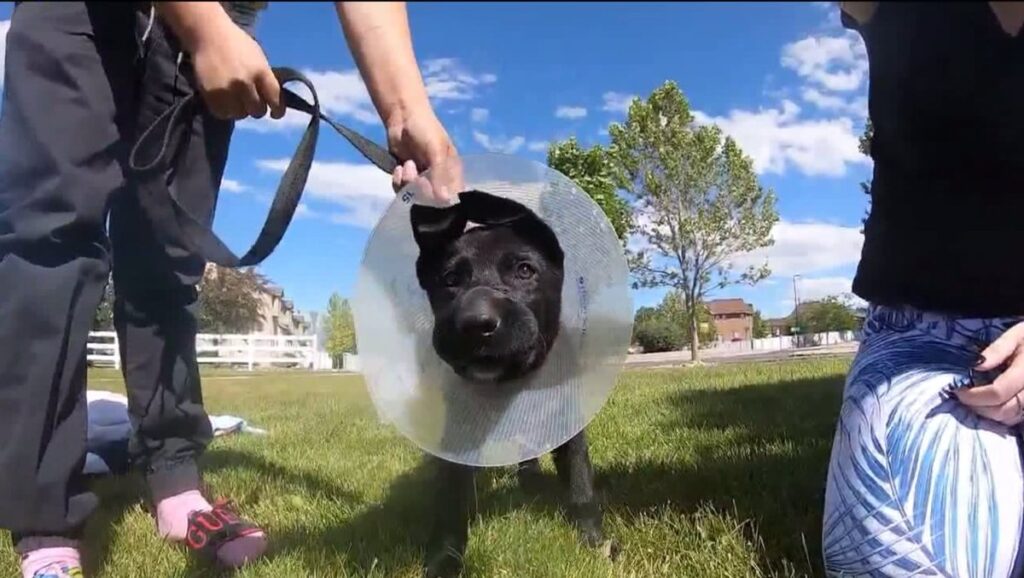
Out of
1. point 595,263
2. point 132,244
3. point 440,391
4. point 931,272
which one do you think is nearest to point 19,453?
point 132,244

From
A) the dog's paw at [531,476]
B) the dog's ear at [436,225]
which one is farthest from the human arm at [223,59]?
the dog's paw at [531,476]

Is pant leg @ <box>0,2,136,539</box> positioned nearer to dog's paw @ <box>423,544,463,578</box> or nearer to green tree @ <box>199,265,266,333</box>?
green tree @ <box>199,265,266,333</box>

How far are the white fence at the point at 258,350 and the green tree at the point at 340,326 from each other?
0.18 m

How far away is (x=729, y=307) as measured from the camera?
2816 mm

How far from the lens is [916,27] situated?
3.01 feet

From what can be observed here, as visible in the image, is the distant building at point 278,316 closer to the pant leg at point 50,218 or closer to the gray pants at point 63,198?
the gray pants at point 63,198

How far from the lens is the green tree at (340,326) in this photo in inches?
69.8

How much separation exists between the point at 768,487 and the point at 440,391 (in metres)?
1.02

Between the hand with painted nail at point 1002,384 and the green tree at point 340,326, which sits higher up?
the green tree at point 340,326

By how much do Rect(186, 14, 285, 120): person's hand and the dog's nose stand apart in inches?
28.2

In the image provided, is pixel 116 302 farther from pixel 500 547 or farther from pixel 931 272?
pixel 931 272

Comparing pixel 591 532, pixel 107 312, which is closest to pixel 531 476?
pixel 591 532

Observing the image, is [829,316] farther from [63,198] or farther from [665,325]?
[63,198]

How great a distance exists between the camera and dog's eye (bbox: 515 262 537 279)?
188cm
